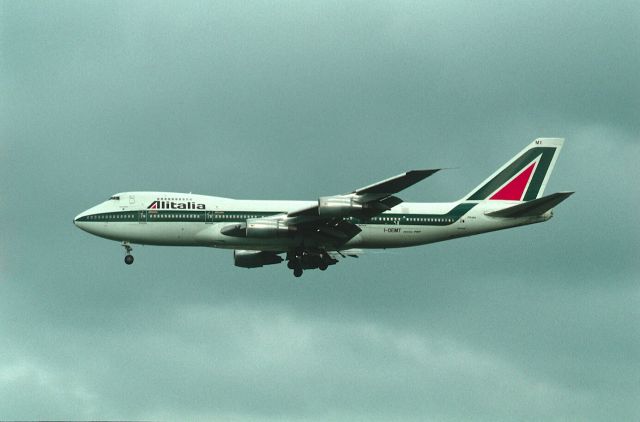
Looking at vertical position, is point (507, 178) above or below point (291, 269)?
above

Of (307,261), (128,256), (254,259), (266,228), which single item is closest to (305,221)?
(266,228)

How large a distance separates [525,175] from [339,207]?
1961 centimetres

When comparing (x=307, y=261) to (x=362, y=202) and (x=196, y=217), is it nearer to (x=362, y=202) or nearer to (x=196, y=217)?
(x=196, y=217)

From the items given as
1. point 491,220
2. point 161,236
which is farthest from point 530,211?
point 161,236

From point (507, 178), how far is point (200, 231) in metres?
24.1

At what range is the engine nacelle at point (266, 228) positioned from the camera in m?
79.6

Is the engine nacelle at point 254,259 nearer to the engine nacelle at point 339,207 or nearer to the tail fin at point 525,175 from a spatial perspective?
the engine nacelle at point 339,207

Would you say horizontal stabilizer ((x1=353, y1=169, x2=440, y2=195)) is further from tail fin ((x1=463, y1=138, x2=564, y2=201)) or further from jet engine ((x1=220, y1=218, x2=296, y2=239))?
tail fin ((x1=463, y1=138, x2=564, y2=201))

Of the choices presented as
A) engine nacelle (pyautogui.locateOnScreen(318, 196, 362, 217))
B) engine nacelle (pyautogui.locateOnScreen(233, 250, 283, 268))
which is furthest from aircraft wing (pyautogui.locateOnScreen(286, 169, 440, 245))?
engine nacelle (pyautogui.locateOnScreen(233, 250, 283, 268))

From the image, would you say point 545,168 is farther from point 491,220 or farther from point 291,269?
point 291,269

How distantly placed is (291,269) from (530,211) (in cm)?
1761

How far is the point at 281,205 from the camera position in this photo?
83.9m

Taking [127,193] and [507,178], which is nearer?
[127,193]

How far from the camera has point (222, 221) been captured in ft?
270
